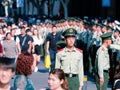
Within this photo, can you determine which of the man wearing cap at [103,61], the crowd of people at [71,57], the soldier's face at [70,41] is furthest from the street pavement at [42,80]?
the soldier's face at [70,41]

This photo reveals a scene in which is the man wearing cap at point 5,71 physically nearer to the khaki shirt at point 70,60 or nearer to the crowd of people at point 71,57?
the crowd of people at point 71,57

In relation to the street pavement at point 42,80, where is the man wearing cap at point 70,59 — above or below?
above

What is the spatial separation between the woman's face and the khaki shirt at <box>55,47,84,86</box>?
12.0ft

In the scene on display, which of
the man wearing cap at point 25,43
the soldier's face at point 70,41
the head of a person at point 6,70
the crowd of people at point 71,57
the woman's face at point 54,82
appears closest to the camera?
the head of a person at point 6,70

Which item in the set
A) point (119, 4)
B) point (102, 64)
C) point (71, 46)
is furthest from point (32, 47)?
point (119, 4)

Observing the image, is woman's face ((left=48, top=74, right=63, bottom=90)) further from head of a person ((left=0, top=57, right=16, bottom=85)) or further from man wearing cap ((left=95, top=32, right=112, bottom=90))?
man wearing cap ((left=95, top=32, right=112, bottom=90))

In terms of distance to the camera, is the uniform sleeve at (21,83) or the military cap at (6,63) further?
the uniform sleeve at (21,83)

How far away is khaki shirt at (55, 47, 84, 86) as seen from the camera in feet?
33.7

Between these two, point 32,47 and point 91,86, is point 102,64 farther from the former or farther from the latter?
point 32,47

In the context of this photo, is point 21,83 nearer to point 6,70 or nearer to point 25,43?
point 6,70

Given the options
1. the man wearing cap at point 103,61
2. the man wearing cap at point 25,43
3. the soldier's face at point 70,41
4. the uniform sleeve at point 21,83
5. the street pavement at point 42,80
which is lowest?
the street pavement at point 42,80

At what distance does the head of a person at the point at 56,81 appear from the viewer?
257 inches

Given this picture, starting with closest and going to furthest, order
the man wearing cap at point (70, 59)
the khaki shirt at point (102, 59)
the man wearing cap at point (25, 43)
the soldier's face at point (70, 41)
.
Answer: the soldier's face at point (70, 41), the man wearing cap at point (70, 59), the khaki shirt at point (102, 59), the man wearing cap at point (25, 43)

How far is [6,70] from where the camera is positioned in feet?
19.0
